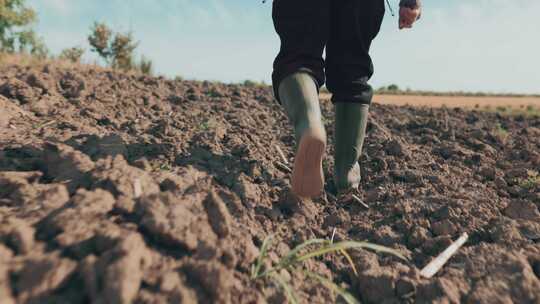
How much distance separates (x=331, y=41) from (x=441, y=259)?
1137 millimetres

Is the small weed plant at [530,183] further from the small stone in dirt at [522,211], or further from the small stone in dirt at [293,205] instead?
the small stone in dirt at [293,205]

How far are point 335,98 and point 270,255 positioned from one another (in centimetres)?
104

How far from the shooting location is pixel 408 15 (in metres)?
2.23

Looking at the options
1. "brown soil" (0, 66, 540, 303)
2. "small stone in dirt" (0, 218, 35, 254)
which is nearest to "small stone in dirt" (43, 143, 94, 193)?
"brown soil" (0, 66, 540, 303)

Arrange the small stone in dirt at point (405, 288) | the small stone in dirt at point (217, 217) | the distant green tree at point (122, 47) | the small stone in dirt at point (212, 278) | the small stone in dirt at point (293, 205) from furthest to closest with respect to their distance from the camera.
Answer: the distant green tree at point (122, 47), the small stone in dirt at point (293, 205), the small stone in dirt at point (405, 288), the small stone in dirt at point (217, 217), the small stone in dirt at point (212, 278)

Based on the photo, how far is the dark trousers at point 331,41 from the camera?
77.4 inches

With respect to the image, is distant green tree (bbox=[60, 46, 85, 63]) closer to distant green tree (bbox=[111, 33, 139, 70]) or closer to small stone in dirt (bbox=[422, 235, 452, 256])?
distant green tree (bbox=[111, 33, 139, 70])

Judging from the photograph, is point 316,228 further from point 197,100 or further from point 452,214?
point 197,100

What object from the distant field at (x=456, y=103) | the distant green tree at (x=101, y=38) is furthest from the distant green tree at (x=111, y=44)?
the distant field at (x=456, y=103)

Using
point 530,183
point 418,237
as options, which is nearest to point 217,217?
point 418,237

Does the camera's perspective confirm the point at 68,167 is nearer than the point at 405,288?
No

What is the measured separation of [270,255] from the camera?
1457 mm

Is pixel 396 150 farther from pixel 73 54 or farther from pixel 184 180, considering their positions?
pixel 73 54

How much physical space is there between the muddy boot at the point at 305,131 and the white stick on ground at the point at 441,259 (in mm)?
531
